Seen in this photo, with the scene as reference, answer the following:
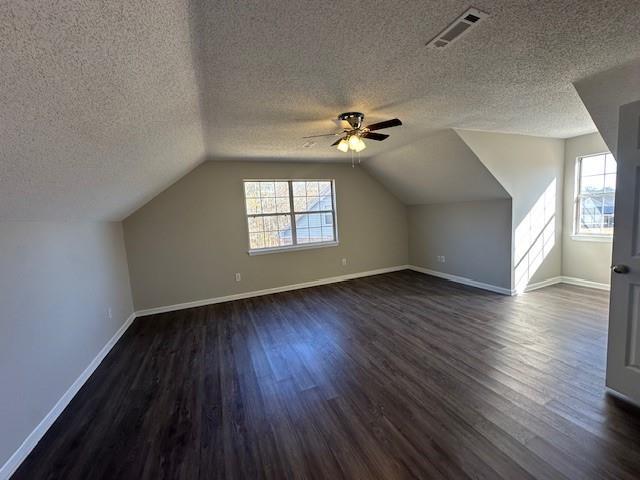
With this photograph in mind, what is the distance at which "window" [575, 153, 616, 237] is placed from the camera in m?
3.87

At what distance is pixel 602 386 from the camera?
2010 mm

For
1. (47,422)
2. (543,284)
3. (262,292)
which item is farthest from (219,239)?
(543,284)

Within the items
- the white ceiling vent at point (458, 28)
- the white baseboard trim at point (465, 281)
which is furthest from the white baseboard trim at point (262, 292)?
the white ceiling vent at point (458, 28)

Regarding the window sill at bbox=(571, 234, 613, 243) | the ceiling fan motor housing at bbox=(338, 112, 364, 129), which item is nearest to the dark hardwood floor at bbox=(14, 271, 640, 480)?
the window sill at bbox=(571, 234, 613, 243)

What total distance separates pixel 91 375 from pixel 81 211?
1520mm

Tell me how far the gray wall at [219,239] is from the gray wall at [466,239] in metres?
1.17

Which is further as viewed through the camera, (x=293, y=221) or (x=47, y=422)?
(x=293, y=221)

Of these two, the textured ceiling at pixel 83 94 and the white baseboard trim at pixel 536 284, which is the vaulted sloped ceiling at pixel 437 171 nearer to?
the white baseboard trim at pixel 536 284

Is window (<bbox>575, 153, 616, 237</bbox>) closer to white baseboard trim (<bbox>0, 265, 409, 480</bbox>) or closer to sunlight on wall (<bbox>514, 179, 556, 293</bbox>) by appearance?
sunlight on wall (<bbox>514, 179, 556, 293</bbox>)

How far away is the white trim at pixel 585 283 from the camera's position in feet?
13.2

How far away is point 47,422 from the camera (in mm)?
1884

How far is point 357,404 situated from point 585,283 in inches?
178

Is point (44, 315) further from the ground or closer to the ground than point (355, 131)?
closer to the ground

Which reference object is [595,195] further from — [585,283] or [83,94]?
[83,94]
